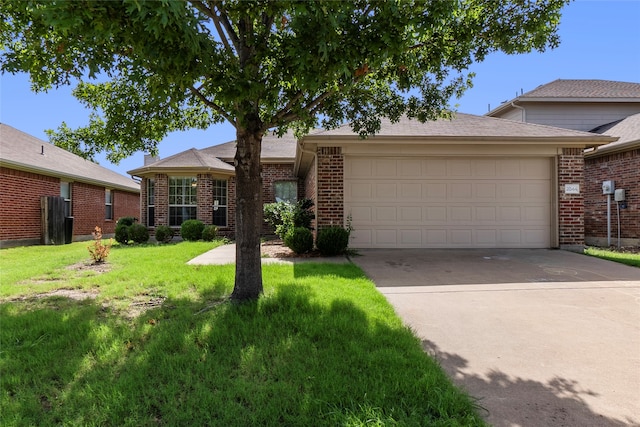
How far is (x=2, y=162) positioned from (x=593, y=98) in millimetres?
22232

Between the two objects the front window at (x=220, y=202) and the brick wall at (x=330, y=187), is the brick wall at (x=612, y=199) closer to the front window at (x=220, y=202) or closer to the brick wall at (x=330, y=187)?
the brick wall at (x=330, y=187)

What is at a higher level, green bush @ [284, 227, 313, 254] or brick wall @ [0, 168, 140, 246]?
brick wall @ [0, 168, 140, 246]

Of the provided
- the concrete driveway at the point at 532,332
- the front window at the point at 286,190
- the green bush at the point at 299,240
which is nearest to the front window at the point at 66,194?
the front window at the point at 286,190

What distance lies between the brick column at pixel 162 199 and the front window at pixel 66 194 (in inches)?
161

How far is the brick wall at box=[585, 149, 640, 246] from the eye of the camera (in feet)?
33.8

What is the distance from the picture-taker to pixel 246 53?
14.1 feet

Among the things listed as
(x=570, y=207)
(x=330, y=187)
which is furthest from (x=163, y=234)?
(x=570, y=207)

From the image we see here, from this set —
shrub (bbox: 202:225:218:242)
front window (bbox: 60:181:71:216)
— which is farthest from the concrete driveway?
front window (bbox: 60:181:71:216)

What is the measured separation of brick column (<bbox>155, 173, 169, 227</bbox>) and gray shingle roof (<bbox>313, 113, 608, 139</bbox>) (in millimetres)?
8180

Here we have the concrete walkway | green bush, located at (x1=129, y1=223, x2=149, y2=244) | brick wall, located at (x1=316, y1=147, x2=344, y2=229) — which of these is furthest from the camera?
green bush, located at (x1=129, y1=223, x2=149, y2=244)

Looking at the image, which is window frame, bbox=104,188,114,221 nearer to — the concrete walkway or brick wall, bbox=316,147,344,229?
the concrete walkway

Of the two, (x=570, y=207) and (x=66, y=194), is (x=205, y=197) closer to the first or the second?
(x=66, y=194)

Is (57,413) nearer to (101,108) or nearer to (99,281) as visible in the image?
(99,281)

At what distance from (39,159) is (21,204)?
2391 mm
